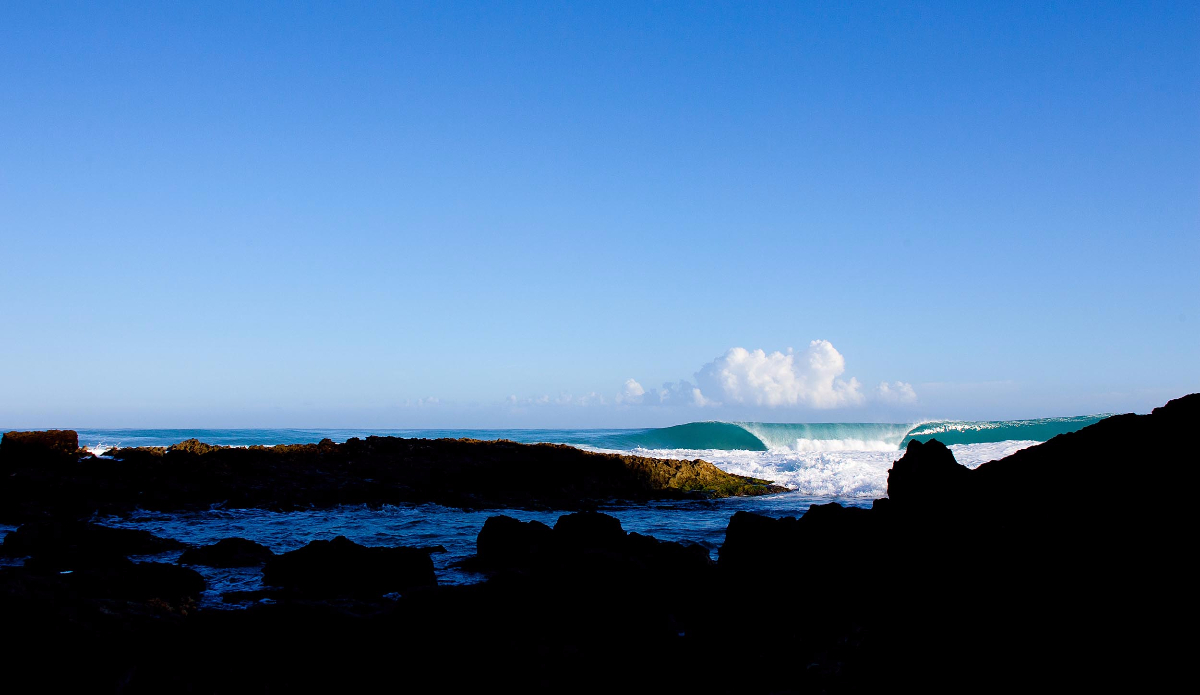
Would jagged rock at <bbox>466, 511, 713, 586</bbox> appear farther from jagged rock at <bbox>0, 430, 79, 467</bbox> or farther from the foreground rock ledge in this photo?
jagged rock at <bbox>0, 430, 79, 467</bbox>

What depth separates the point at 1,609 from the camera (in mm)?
5551

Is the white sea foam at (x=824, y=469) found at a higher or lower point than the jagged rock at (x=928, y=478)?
lower

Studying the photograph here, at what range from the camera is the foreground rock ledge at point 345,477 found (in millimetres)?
17141

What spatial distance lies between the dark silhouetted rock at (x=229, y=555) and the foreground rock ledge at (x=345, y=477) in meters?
6.74

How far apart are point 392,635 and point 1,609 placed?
2.98 metres

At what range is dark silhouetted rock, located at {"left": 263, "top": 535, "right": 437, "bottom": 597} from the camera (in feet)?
29.4

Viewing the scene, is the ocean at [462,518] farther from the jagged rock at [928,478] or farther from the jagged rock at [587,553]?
the jagged rock at [928,478]

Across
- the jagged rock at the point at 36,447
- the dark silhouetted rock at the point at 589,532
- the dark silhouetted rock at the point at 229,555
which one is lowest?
the dark silhouetted rock at the point at 229,555

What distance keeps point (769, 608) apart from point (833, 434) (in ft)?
188

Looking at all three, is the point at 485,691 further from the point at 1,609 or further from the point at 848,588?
the point at 848,588

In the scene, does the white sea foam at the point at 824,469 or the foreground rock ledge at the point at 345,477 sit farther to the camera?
the white sea foam at the point at 824,469

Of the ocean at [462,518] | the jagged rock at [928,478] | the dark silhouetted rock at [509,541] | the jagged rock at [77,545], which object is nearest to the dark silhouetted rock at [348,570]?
the ocean at [462,518]

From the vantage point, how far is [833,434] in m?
62.2

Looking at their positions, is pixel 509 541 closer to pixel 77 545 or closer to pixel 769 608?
pixel 769 608
